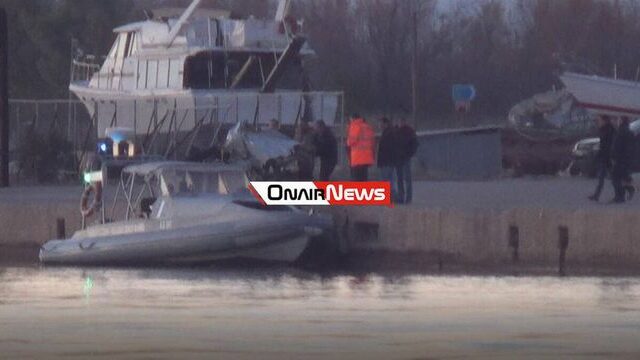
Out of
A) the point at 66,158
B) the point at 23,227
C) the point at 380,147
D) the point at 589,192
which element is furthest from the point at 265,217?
the point at 66,158

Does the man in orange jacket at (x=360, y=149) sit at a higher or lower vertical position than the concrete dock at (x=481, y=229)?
higher

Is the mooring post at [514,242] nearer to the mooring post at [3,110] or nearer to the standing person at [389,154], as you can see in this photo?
the standing person at [389,154]

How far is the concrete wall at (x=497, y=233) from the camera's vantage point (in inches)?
1060

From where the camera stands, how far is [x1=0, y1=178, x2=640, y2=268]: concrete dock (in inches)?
1062

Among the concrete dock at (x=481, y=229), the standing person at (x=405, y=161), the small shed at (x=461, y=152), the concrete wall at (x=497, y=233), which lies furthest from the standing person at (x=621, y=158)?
the small shed at (x=461, y=152)

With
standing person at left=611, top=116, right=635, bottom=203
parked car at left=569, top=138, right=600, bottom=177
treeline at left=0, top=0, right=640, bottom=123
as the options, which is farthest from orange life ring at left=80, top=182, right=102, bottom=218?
treeline at left=0, top=0, right=640, bottom=123

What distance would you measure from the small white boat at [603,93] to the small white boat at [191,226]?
1908 centimetres

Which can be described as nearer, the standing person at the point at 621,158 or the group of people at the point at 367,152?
the standing person at the point at 621,158

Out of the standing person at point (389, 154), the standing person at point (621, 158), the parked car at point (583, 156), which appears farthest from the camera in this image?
the parked car at point (583, 156)

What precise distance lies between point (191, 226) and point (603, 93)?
2077 cm

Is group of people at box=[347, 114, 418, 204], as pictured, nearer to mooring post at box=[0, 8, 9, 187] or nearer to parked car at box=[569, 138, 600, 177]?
mooring post at box=[0, 8, 9, 187]

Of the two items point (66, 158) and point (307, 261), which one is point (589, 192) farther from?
point (66, 158)

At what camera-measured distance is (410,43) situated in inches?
3155

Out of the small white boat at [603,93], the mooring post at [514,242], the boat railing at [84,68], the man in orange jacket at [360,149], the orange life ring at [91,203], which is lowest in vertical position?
the mooring post at [514,242]
